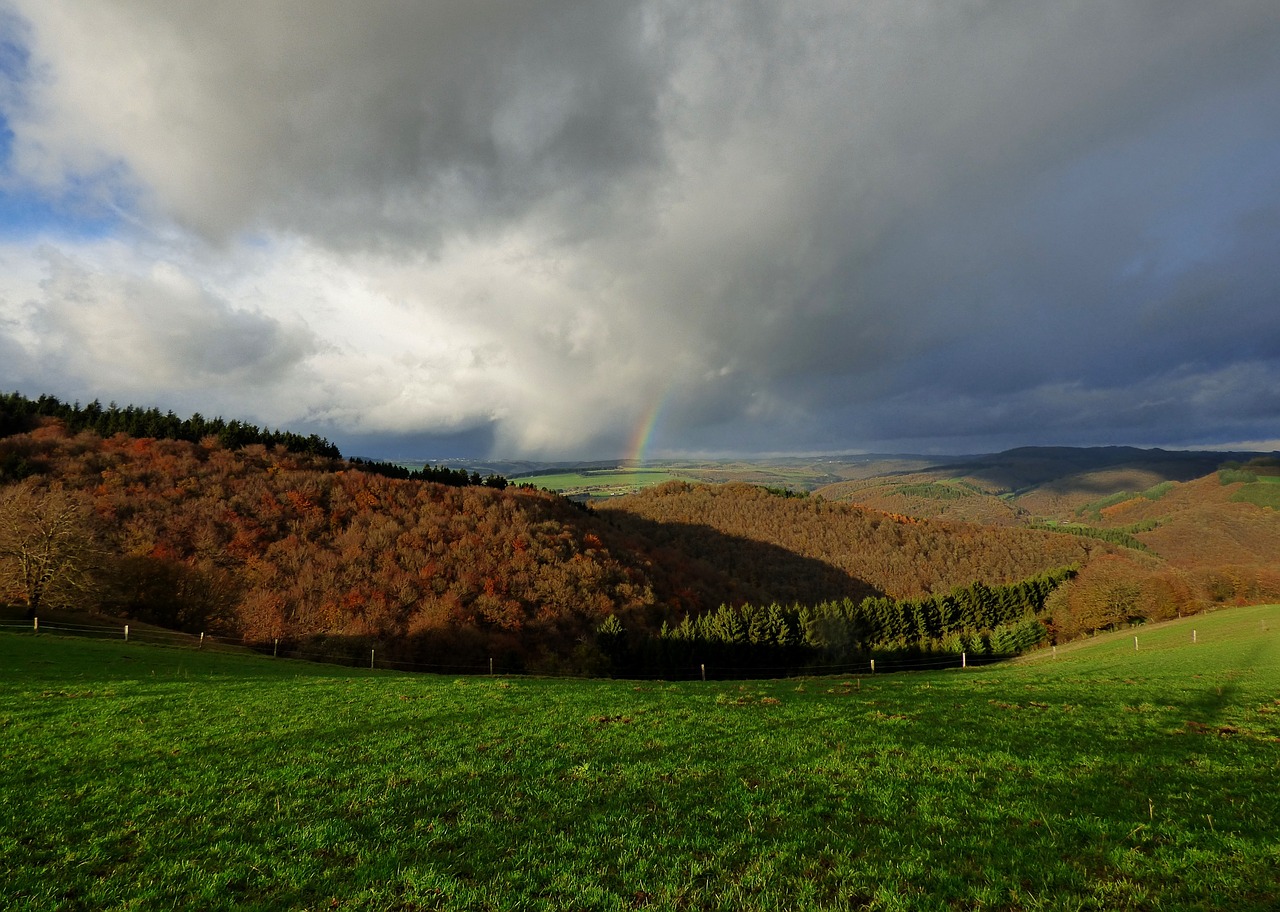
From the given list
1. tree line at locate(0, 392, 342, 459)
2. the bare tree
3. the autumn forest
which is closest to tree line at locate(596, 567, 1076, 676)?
the autumn forest

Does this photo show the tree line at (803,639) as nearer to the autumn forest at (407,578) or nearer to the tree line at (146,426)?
the autumn forest at (407,578)

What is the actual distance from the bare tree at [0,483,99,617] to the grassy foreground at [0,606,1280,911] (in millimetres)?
38488

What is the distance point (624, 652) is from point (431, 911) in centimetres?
7738

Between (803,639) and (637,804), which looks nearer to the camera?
(637,804)

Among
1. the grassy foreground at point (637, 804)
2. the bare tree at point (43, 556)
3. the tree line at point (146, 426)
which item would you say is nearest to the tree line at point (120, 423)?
the tree line at point (146, 426)

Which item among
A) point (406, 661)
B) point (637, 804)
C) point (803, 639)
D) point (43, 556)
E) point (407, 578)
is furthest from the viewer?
point (407, 578)

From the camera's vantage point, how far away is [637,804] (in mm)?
9414

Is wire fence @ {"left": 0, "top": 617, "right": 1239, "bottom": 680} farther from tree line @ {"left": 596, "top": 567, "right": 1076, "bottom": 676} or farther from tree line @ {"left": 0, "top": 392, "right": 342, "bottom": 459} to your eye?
tree line @ {"left": 0, "top": 392, "right": 342, "bottom": 459}

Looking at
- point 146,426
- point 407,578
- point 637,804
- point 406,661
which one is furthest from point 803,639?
point 146,426

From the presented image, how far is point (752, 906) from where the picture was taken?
622 cm

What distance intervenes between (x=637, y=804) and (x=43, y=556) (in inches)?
2425

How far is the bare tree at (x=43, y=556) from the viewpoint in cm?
4338

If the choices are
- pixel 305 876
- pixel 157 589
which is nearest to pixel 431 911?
pixel 305 876

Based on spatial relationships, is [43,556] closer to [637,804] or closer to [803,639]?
[637,804]
